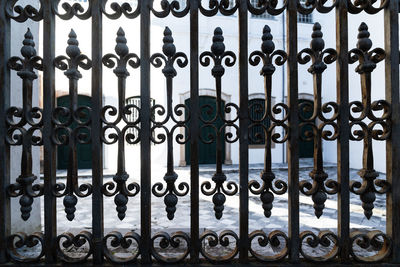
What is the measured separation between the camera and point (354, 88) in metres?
10.7

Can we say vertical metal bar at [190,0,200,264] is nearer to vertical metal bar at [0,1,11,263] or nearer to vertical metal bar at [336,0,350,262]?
vertical metal bar at [336,0,350,262]

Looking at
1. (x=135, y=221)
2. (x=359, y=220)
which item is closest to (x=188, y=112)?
(x=135, y=221)

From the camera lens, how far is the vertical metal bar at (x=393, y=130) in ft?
5.96

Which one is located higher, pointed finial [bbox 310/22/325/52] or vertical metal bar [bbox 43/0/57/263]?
pointed finial [bbox 310/22/325/52]

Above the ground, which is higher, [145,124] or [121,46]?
[121,46]

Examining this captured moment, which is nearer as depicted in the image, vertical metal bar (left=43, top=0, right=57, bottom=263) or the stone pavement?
vertical metal bar (left=43, top=0, right=57, bottom=263)

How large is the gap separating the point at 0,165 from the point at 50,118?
1.52 ft

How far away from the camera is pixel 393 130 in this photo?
1822 mm

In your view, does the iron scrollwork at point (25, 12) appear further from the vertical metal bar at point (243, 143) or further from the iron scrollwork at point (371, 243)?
the iron scrollwork at point (371, 243)

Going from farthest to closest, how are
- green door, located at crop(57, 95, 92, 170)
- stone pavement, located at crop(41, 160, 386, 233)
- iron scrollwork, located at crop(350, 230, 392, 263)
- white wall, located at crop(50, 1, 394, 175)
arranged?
green door, located at crop(57, 95, 92, 170) < white wall, located at crop(50, 1, 394, 175) < stone pavement, located at crop(41, 160, 386, 233) < iron scrollwork, located at crop(350, 230, 392, 263)

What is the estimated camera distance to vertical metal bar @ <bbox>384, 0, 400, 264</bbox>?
71.6 inches

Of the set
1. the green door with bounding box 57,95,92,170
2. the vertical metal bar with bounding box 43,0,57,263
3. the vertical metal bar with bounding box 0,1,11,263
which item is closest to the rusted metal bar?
the vertical metal bar with bounding box 43,0,57,263

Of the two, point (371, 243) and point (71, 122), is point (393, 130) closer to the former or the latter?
point (371, 243)

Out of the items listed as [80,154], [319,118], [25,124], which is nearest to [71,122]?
[25,124]
